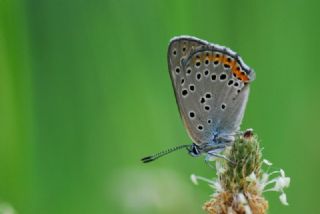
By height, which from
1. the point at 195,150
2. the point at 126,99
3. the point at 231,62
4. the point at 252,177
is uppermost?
the point at 231,62

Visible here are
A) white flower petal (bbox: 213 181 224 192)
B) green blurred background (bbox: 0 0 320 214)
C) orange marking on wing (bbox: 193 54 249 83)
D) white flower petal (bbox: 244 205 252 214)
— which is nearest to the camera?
white flower petal (bbox: 244 205 252 214)

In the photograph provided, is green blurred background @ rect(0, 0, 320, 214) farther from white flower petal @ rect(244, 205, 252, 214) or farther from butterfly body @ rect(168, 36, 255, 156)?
white flower petal @ rect(244, 205, 252, 214)

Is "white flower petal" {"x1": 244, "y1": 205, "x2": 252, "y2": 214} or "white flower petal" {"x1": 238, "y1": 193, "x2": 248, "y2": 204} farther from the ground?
"white flower petal" {"x1": 238, "y1": 193, "x2": 248, "y2": 204}

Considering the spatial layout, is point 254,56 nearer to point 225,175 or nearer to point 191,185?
point 191,185

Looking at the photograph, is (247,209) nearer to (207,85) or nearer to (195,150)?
(195,150)

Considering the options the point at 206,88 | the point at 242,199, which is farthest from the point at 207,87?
the point at 242,199

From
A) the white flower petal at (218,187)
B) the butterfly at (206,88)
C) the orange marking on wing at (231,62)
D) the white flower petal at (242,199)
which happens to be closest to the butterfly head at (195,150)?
the butterfly at (206,88)

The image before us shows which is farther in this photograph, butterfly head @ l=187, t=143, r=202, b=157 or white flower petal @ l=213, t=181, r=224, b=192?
butterfly head @ l=187, t=143, r=202, b=157

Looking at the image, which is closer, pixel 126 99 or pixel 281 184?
pixel 281 184

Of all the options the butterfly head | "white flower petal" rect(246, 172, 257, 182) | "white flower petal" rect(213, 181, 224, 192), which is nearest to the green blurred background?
the butterfly head

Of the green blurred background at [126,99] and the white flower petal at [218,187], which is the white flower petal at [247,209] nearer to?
the white flower petal at [218,187]
